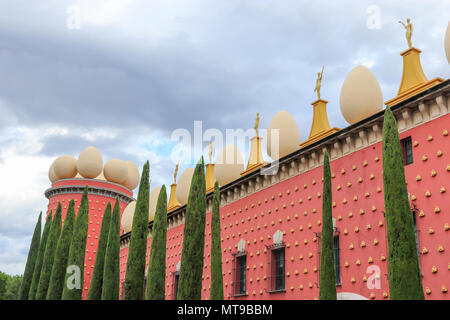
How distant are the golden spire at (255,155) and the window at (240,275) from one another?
3496mm

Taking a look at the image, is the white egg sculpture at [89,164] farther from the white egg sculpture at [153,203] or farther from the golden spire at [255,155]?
the golden spire at [255,155]

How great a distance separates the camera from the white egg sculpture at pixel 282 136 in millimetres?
17562

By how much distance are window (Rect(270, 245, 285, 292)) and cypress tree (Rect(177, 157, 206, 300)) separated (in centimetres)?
369

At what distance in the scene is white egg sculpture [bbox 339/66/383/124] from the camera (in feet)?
48.3

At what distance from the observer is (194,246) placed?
13547mm

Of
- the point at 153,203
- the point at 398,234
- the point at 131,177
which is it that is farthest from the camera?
the point at 131,177

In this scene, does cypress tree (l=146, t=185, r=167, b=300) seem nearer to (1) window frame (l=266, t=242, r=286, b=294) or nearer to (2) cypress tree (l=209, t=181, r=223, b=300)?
(2) cypress tree (l=209, t=181, r=223, b=300)

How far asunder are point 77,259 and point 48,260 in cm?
384

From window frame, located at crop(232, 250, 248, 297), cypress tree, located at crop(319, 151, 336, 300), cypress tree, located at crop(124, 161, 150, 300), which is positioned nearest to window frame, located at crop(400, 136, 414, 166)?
cypress tree, located at crop(319, 151, 336, 300)

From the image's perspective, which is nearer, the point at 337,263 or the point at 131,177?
the point at 337,263

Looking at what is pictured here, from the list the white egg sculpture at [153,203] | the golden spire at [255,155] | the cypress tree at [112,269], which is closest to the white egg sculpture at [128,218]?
the white egg sculpture at [153,203]

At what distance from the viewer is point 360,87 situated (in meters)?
14.9

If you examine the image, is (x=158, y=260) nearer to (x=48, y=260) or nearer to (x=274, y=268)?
(x=274, y=268)

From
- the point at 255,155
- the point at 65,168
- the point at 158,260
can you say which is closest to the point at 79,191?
the point at 65,168
